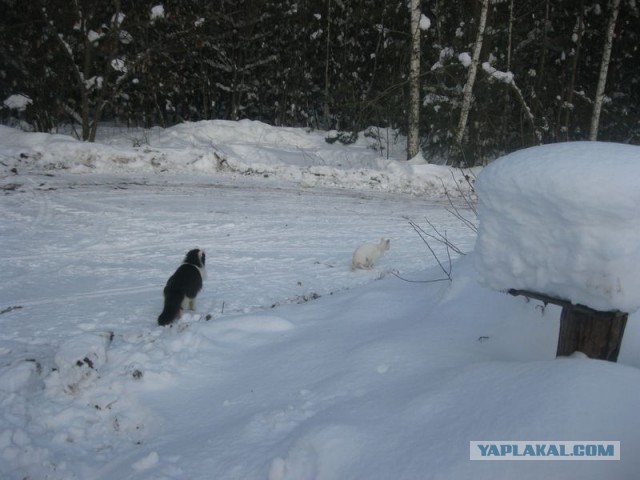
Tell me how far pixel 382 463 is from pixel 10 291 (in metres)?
5.46

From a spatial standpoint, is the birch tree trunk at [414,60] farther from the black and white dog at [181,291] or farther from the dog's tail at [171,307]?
the dog's tail at [171,307]

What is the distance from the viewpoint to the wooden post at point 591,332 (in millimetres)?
2809

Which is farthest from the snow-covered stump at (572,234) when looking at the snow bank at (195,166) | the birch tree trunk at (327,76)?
the birch tree trunk at (327,76)

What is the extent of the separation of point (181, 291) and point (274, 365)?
74.1 inches

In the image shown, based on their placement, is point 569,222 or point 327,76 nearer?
point 569,222

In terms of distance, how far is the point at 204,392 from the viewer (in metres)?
3.98

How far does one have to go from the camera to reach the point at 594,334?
9.34 ft

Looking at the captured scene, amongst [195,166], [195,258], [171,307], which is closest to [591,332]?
[171,307]

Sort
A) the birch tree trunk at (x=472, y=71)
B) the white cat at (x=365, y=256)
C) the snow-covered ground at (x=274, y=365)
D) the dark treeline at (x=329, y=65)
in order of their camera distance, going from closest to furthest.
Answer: the snow-covered ground at (x=274, y=365) < the white cat at (x=365, y=256) < the birch tree trunk at (x=472, y=71) < the dark treeline at (x=329, y=65)

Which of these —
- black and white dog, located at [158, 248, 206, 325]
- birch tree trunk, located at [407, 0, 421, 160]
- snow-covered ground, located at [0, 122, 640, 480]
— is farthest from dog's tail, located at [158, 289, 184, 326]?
birch tree trunk, located at [407, 0, 421, 160]

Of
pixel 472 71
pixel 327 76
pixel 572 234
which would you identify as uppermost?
pixel 327 76

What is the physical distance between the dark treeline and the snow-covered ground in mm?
8507

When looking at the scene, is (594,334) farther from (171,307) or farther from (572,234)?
(171,307)

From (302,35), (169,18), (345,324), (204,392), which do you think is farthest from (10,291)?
(302,35)
